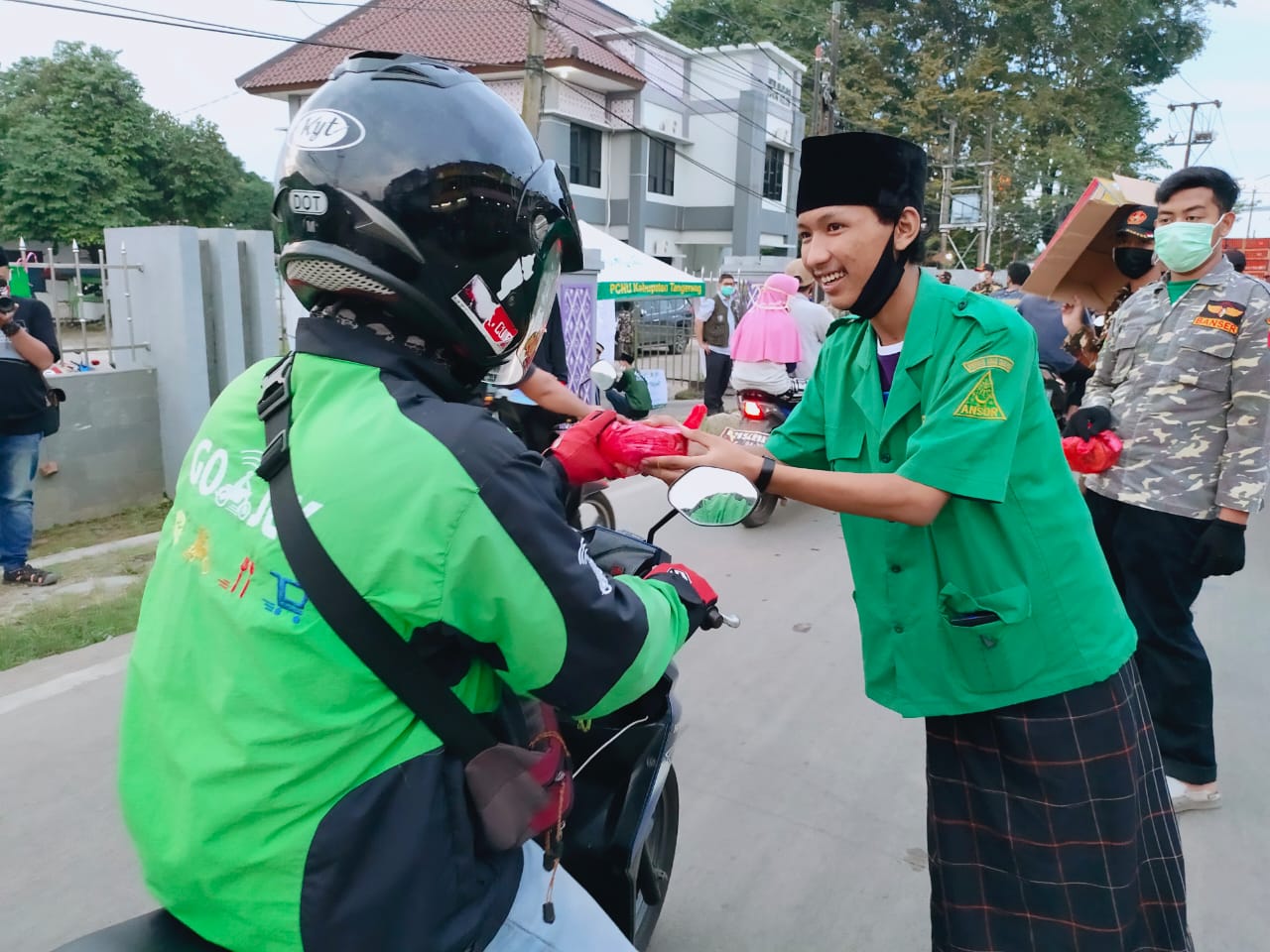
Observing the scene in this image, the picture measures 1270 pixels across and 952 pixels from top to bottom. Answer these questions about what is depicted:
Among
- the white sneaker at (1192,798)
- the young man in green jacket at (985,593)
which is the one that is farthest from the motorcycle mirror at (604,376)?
the white sneaker at (1192,798)

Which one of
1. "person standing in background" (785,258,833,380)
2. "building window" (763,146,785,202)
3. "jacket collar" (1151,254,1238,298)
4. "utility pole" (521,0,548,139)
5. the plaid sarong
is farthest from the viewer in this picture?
"building window" (763,146,785,202)

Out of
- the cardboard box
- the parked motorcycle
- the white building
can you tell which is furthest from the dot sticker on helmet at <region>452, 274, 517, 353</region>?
the white building

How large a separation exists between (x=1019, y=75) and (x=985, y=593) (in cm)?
3597

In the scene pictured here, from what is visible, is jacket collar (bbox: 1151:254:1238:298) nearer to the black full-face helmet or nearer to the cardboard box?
the cardboard box

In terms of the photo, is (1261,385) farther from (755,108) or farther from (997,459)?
(755,108)

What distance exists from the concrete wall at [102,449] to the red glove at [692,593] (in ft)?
20.1

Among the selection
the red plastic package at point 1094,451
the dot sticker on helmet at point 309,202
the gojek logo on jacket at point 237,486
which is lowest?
the red plastic package at point 1094,451

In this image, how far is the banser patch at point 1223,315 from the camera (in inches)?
112

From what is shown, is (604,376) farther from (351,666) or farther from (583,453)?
A: (351,666)

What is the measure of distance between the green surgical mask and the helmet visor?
7.58 ft

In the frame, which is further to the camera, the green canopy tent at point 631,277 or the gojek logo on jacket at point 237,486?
the green canopy tent at point 631,277

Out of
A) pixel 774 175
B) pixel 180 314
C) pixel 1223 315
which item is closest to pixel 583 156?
pixel 774 175

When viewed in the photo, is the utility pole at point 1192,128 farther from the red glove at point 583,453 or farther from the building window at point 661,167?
the red glove at point 583,453

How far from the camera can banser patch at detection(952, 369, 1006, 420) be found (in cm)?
172
